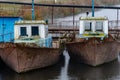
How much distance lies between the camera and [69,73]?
29.0 metres

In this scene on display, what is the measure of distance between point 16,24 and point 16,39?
115cm

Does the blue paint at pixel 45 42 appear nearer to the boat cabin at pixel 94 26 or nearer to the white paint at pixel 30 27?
the white paint at pixel 30 27

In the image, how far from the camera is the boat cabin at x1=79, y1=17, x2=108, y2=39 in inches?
1225

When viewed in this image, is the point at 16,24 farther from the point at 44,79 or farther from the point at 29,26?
the point at 44,79

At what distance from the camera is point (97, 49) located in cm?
2983

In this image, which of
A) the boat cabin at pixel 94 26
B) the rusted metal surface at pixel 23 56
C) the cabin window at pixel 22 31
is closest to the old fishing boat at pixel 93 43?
the boat cabin at pixel 94 26

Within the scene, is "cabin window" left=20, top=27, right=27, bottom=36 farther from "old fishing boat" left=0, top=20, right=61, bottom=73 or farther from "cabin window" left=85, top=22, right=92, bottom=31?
"cabin window" left=85, top=22, right=92, bottom=31

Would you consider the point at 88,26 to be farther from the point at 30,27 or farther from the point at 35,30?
the point at 30,27

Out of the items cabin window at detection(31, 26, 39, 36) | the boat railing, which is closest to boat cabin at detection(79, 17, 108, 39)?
cabin window at detection(31, 26, 39, 36)

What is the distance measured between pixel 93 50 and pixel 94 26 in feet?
7.71

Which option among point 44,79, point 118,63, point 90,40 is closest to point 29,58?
point 44,79

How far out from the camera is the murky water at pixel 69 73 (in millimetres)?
27297

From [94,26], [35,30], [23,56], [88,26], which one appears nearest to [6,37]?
[35,30]

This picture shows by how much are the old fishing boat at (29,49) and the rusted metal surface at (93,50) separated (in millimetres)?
1479
